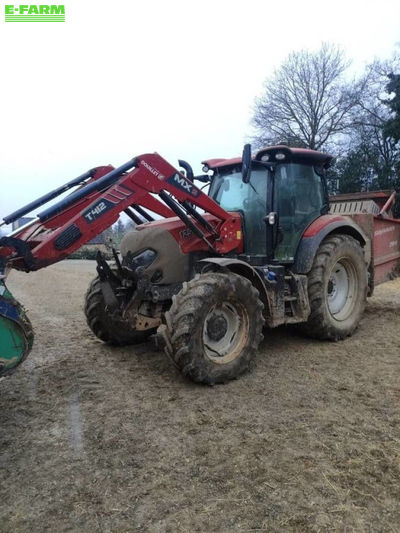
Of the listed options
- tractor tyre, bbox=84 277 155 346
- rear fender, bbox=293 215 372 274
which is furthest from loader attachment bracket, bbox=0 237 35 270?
rear fender, bbox=293 215 372 274

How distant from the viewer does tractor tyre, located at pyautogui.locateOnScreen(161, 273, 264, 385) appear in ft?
13.8

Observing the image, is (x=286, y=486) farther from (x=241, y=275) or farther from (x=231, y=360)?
(x=241, y=275)

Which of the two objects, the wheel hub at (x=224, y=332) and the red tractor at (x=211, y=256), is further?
the wheel hub at (x=224, y=332)

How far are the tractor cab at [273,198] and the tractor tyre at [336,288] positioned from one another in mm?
386

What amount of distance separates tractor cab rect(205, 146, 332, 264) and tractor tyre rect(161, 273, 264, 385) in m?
1.07

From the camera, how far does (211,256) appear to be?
549 centimetres

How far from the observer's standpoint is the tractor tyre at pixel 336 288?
559cm

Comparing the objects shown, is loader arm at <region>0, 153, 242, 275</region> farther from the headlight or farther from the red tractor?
the headlight

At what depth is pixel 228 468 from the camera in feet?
9.67

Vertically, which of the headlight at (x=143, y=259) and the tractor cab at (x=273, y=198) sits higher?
the tractor cab at (x=273, y=198)

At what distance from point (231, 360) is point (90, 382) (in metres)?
1.40

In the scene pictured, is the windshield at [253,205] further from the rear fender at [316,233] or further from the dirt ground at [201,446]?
the dirt ground at [201,446]

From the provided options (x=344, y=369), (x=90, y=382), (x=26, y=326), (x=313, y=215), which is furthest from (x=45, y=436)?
(x=313, y=215)

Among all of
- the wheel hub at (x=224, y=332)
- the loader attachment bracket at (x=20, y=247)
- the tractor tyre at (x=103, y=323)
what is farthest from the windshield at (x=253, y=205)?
the loader attachment bracket at (x=20, y=247)
